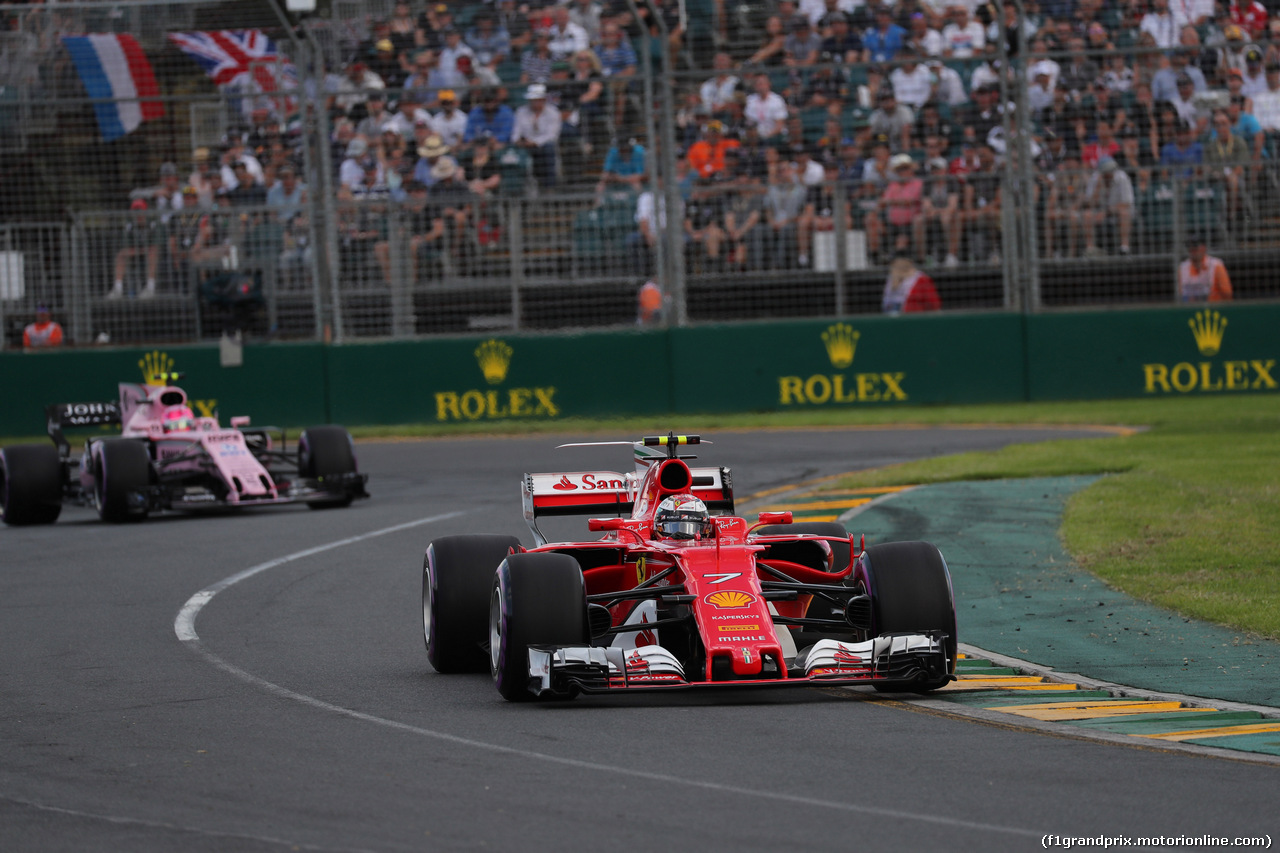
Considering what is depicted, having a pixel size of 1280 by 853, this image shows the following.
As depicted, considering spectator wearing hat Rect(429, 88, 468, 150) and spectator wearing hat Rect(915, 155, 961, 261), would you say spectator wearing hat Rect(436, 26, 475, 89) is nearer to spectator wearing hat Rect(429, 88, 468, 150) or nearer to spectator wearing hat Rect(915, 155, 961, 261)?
spectator wearing hat Rect(429, 88, 468, 150)

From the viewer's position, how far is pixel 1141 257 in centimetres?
2084

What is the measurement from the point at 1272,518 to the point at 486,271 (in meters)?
12.5

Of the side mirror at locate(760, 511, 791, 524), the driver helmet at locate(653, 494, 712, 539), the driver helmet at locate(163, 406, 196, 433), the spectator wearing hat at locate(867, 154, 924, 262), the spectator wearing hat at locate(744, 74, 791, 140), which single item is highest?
the spectator wearing hat at locate(744, 74, 791, 140)

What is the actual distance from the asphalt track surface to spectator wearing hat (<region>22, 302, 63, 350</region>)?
43.1 feet

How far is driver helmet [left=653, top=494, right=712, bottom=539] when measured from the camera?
7.23 m

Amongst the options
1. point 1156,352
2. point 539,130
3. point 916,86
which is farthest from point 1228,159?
point 539,130

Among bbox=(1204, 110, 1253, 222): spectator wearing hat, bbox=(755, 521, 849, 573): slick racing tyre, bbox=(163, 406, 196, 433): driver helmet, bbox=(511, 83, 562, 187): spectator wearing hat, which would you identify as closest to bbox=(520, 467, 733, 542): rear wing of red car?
bbox=(755, 521, 849, 573): slick racing tyre

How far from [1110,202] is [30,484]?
43.2 feet

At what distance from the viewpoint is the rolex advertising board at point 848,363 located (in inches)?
840

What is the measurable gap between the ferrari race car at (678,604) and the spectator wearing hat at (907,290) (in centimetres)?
1342

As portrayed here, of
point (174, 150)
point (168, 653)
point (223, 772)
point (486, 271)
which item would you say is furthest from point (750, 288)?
point (223, 772)

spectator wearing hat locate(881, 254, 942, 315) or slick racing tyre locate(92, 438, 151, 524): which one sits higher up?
spectator wearing hat locate(881, 254, 942, 315)

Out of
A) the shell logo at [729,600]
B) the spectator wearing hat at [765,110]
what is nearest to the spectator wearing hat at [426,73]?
the spectator wearing hat at [765,110]

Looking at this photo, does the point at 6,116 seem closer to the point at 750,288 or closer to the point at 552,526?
the point at 750,288
